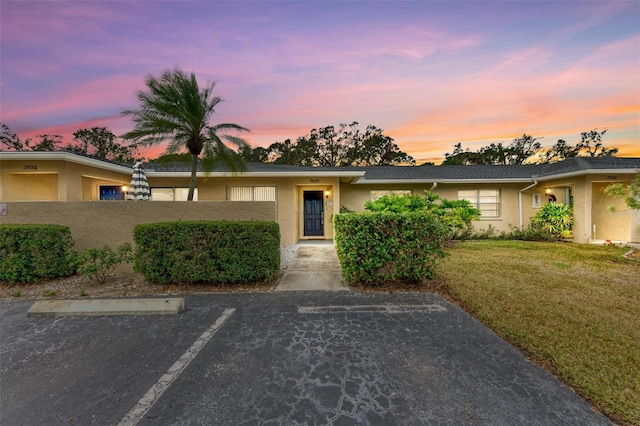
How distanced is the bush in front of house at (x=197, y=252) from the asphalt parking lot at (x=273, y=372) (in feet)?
3.99

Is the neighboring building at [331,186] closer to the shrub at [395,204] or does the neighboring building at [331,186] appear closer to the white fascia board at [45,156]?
the white fascia board at [45,156]

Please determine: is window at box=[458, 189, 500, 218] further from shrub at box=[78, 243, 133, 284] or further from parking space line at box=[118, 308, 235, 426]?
shrub at box=[78, 243, 133, 284]

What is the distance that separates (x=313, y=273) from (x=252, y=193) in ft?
18.9

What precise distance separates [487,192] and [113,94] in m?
16.9

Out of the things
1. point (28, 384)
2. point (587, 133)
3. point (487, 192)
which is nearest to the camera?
point (28, 384)

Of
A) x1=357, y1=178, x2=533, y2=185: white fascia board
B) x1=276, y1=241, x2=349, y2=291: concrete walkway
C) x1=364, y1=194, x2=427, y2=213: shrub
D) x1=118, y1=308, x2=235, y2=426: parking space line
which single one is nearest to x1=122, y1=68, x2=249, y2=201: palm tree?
x1=276, y1=241, x2=349, y2=291: concrete walkway

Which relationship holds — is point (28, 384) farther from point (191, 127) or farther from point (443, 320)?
point (191, 127)

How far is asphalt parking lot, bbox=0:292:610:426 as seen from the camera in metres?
1.85

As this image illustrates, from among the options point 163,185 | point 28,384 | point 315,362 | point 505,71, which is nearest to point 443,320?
point 315,362

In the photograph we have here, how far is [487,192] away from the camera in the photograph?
12352 mm

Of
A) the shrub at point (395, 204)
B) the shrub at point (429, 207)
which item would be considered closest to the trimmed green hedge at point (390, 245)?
the shrub at point (395, 204)

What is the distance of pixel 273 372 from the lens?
234 centimetres

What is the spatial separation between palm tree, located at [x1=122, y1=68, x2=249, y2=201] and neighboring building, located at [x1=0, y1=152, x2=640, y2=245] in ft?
5.82

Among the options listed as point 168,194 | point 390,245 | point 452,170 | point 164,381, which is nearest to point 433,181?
point 452,170
